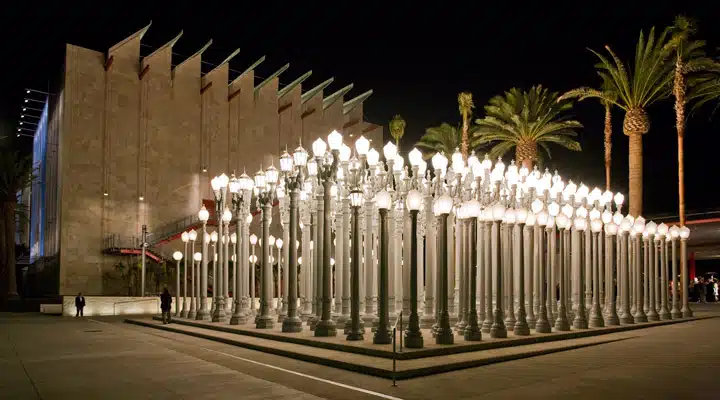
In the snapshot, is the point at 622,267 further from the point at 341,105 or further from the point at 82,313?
the point at 341,105

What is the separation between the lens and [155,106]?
196 feet

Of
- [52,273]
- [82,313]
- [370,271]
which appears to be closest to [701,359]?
[370,271]

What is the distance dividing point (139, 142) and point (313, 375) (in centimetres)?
4857

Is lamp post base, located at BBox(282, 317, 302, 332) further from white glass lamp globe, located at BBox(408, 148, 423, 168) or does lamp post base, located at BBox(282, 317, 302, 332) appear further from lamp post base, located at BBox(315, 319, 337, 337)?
white glass lamp globe, located at BBox(408, 148, 423, 168)

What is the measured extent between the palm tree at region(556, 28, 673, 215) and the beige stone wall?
35608mm

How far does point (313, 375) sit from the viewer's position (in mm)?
14008

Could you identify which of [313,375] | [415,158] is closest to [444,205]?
[415,158]

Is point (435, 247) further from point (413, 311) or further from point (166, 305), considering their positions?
point (166, 305)

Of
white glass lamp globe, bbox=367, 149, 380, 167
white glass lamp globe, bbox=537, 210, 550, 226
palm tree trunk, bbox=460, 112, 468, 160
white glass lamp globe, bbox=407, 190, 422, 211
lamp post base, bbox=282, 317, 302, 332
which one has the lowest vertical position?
lamp post base, bbox=282, 317, 302, 332

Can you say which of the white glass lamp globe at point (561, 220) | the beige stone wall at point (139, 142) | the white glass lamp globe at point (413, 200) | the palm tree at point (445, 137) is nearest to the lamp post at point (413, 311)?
the white glass lamp globe at point (413, 200)

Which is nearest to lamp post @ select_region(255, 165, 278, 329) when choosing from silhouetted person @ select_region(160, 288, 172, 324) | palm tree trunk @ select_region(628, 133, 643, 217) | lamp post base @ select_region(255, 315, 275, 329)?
lamp post base @ select_region(255, 315, 275, 329)

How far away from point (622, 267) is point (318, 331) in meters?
13.4

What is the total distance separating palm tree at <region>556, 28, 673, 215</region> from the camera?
1513 inches

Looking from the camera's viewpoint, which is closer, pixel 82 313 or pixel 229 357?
pixel 229 357
